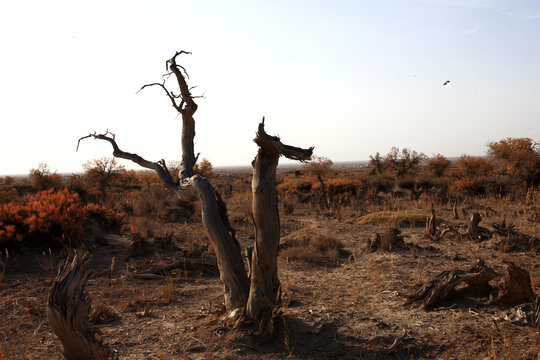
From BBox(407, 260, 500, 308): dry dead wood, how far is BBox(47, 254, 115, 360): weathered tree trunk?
3901 mm

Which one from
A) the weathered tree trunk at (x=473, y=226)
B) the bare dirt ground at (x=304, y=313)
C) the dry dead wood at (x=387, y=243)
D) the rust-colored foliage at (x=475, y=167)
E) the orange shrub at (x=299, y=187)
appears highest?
the rust-colored foliage at (x=475, y=167)

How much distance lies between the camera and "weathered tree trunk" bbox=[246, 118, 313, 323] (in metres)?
4.22

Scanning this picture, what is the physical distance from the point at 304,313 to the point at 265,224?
5.14ft

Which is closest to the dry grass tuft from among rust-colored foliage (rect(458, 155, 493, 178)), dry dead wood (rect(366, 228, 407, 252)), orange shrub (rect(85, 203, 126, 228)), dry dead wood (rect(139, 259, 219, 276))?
dry dead wood (rect(366, 228, 407, 252))

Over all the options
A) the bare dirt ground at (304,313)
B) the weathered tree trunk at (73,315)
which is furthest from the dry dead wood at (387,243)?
the weathered tree trunk at (73,315)

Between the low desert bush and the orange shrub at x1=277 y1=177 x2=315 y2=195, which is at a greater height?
the orange shrub at x1=277 y1=177 x2=315 y2=195

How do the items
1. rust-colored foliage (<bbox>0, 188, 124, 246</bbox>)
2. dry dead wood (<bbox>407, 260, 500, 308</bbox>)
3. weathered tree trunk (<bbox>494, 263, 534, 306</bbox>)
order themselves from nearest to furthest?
weathered tree trunk (<bbox>494, 263, 534, 306</bbox>) < dry dead wood (<bbox>407, 260, 500, 308</bbox>) < rust-colored foliage (<bbox>0, 188, 124, 246</bbox>)

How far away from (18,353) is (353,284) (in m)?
4.74

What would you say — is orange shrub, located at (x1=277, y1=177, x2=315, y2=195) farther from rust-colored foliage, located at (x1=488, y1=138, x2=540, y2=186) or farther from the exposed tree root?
the exposed tree root

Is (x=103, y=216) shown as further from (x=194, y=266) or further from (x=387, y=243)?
(x=387, y=243)

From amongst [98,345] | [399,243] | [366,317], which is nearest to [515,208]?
[399,243]

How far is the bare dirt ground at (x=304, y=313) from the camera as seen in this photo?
402 cm

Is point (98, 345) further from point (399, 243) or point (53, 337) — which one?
point (399, 243)

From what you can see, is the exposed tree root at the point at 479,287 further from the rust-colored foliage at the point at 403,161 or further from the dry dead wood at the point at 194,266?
the rust-colored foliage at the point at 403,161
